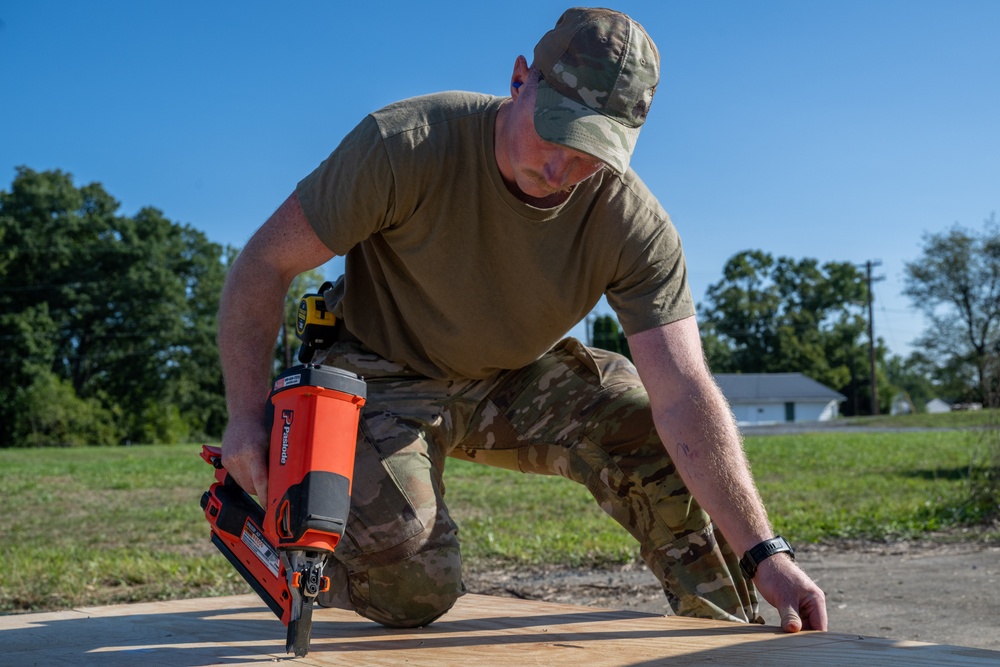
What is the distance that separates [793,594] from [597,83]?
4.37 ft

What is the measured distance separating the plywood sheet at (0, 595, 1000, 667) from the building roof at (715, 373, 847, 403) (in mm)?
58762

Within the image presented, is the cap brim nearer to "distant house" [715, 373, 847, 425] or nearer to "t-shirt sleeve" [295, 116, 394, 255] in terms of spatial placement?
"t-shirt sleeve" [295, 116, 394, 255]

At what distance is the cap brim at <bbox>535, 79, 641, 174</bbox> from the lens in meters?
2.17

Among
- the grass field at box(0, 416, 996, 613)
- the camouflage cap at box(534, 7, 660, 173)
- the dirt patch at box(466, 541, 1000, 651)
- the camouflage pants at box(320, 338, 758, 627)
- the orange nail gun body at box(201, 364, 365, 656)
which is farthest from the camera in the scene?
the grass field at box(0, 416, 996, 613)

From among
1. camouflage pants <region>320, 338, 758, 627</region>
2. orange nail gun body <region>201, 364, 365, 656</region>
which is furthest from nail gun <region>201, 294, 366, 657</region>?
camouflage pants <region>320, 338, 758, 627</region>

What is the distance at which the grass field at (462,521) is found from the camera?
4.50 m

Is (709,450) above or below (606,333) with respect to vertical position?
below

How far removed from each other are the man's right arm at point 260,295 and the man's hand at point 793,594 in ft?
4.34

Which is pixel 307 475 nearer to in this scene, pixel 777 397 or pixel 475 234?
pixel 475 234

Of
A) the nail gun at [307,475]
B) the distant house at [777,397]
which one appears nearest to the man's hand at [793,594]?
the nail gun at [307,475]

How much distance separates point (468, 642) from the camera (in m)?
2.21

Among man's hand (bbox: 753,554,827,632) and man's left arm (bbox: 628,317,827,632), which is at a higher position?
man's left arm (bbox: 628,317,827,632)

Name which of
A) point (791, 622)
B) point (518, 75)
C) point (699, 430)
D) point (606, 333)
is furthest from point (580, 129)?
point (606, 333)

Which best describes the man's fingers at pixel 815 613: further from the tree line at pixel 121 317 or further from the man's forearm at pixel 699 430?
the tree line at pixel 121 317
